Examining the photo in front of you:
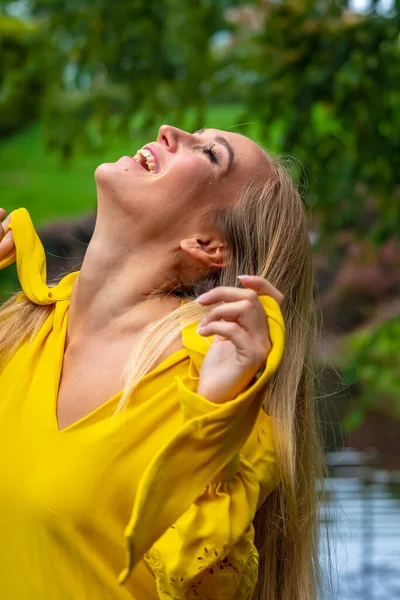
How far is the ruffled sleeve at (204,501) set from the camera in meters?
1.22

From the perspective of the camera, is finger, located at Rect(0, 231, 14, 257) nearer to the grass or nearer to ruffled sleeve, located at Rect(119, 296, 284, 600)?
ruffled sleeve, located at Rect(119, 296, 284, 600)

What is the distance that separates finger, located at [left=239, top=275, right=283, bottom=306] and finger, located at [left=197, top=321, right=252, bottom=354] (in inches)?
2.7

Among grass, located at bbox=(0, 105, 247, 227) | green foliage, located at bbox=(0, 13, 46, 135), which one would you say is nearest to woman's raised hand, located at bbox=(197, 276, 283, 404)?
green foliage, located at bbox=(0, 13, 46, 135)

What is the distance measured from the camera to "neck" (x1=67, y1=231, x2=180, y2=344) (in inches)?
61.2

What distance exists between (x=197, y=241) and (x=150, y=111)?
194 centimetres

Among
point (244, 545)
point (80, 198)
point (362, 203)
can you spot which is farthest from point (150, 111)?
point (80, 198)

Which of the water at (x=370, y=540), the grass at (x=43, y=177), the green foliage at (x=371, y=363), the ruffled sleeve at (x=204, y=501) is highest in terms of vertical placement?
the ruffled sleeve at (x=204, y=501)

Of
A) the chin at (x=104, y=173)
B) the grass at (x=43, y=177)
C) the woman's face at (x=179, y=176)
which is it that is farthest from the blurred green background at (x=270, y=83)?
the grass at (x=43, y=177)

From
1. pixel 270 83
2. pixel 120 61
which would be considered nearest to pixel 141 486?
pixel 270 83

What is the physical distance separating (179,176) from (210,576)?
0.63m

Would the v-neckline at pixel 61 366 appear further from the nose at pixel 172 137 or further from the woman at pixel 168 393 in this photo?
the nose at pixel 172 137

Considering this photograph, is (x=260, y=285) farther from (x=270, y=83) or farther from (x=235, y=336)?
(x=270, y=83)

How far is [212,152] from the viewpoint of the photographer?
5.31 feet

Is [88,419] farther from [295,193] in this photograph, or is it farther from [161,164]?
[295,193]
